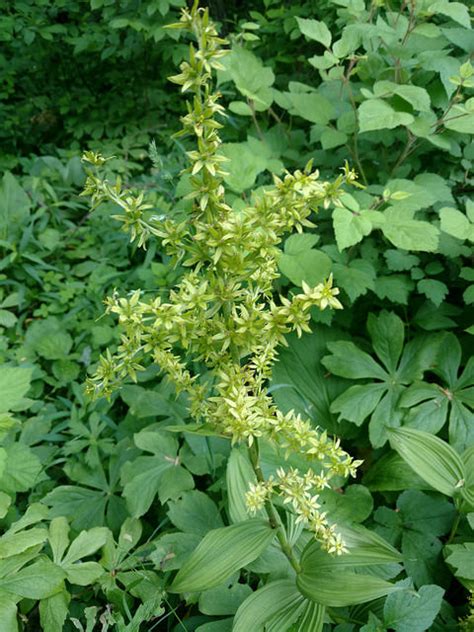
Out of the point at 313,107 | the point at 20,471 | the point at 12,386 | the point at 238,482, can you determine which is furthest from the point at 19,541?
the point at 313,107

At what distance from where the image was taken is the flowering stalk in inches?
47.1

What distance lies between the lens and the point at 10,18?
4172 mm

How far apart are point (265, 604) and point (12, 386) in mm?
1246

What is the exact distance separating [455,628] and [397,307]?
137 centimetres

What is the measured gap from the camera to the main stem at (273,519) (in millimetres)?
1604

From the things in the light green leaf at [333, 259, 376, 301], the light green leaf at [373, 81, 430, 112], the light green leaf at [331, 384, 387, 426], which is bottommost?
the light green leaf at [331, 384, 387, 426]

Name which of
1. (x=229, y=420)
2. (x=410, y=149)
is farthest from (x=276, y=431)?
(x=410, y=149)

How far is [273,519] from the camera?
1701 millimetres

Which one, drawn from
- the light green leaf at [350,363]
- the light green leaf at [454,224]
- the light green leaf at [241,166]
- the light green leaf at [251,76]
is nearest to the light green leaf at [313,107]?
the light green leaf at [251,76]

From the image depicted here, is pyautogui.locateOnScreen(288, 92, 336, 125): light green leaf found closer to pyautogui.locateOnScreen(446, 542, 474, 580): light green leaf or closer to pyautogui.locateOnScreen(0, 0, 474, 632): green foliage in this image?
pyautogui.locateOnScreen(0, 0, 474, 632): green foliage

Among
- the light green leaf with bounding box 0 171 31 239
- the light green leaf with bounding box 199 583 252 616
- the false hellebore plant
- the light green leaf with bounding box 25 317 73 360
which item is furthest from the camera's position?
the light green leaf with bounding box 0 171 31 239

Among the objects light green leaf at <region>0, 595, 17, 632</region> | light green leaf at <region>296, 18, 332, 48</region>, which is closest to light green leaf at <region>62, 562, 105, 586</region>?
light green leaf at <region>0, 595, 17, 632</region>

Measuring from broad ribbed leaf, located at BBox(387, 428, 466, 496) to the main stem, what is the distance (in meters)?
0.53

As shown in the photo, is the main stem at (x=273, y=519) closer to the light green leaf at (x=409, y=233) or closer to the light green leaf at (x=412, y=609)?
the light green leaf at (x=412, y=609)
